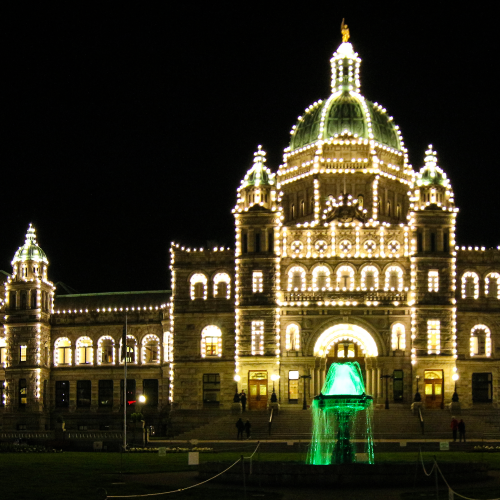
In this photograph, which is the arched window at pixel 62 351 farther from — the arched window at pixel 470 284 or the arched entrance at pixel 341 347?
the arched window at pixel 470 284

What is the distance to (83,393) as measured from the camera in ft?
339

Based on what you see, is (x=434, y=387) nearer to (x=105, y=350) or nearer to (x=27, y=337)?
(x=105, y=350)

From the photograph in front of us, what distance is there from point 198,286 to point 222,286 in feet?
6.54

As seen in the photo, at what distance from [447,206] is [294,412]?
20982 mm

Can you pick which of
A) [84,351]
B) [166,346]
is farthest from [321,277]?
[84,351]

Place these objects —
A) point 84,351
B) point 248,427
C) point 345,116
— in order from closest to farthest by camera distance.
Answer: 1. point 248,427
2. point 345,116
3. point 84,351

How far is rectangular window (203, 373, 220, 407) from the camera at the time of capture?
94.0 meters

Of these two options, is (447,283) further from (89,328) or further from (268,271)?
(89,328)

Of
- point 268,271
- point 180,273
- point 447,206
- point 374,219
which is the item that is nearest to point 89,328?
point 180,273

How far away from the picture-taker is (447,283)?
90.1 meters

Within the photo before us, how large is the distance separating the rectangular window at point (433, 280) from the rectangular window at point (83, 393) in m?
32.9

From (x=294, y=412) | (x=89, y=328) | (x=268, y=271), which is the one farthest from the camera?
(x=89, y=328)

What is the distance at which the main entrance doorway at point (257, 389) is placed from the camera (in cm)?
8975

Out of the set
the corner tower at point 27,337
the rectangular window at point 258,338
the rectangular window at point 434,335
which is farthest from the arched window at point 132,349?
the rectangular window at point 434,335
